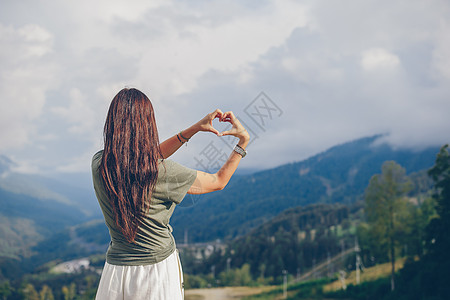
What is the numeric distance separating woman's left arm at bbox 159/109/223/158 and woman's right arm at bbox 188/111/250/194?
0.09 meters

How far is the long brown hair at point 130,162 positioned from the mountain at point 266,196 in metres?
125

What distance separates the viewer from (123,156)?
7.81 feet

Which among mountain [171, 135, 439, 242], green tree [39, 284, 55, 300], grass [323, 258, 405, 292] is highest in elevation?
mountain [171, 135, 439, 242]

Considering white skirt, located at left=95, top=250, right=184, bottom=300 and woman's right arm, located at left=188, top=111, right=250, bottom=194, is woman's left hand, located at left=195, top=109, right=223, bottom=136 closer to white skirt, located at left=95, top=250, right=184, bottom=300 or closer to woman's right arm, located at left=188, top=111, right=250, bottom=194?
woman's right arm, located at left=188, top=111, right=250, bottom=194

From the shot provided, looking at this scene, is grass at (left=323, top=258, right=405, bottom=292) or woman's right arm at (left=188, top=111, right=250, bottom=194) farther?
grass at (left=323, top=258, right=405, bottom=292)

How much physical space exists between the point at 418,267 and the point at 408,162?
181 m

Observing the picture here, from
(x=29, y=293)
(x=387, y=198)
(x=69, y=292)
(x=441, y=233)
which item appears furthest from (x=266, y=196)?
(x=441, y=233)

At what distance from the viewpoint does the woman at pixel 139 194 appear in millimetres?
2385

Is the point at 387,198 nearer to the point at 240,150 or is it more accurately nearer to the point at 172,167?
the point at 240,150

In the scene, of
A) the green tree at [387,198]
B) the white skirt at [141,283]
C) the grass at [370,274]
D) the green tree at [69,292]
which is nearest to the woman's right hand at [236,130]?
the white skirt at [141,283]

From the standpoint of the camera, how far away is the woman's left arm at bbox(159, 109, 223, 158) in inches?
104

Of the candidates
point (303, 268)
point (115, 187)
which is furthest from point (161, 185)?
point (303, 268)

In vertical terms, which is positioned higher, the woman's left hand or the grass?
the woman's left hand

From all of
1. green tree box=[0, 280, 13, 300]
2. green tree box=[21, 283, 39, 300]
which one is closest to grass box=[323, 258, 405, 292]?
green tree box=[21, 283, 39, 300]
